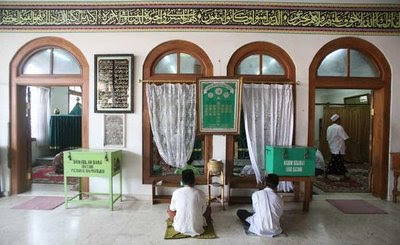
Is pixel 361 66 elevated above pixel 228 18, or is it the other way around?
pixel 228 18

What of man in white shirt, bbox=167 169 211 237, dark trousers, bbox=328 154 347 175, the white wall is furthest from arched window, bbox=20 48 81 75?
dark trousers, bbox=328 154 347 175

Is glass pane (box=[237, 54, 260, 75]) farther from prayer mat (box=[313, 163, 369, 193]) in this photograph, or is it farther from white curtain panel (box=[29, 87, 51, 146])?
white curtain panel (box=[29, 87, 51, 146])

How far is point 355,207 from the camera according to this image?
4.34 meters

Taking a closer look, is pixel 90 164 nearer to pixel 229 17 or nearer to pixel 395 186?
pixel 229 17

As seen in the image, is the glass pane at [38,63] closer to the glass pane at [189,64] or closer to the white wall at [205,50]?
the white wall at [205,50]

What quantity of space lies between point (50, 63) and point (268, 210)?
4308mm

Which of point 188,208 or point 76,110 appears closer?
point 188,208

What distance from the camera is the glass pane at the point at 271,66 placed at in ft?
15.3

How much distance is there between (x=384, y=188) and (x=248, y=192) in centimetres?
236

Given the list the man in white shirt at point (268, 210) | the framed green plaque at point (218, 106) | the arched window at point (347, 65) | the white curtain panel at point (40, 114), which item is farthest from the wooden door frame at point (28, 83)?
the arched window at point (347, 65)

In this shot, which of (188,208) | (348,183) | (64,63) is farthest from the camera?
(348,183)

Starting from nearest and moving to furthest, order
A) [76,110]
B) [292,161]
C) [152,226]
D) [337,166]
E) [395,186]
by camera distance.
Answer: [152,226], [292,161], [395,186], [337,166], [76,110]

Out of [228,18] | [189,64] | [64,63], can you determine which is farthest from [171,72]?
[64,63]

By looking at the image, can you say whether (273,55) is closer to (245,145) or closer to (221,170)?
(245,145)
